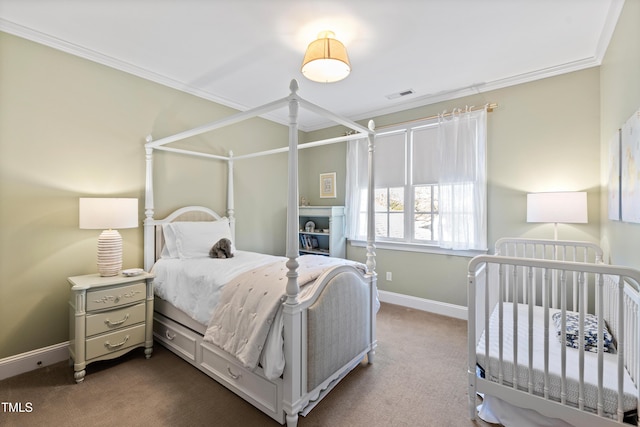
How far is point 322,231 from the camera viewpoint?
4.27 m

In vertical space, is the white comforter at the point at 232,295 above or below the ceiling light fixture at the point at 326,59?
below

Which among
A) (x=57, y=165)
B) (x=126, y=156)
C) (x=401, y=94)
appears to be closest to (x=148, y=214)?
(x=126, y=156)

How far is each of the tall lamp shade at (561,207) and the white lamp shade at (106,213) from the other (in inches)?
141

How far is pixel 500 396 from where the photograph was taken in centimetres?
165

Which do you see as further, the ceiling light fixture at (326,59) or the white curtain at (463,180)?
the white curtain at (463,180)

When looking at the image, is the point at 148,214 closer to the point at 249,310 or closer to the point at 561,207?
the point at 249,310

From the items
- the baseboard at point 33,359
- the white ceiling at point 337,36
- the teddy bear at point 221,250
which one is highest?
the white ceiling at point 337,36

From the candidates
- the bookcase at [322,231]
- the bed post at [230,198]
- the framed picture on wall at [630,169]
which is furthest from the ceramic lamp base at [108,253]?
the framed picture on wall at [630,169]

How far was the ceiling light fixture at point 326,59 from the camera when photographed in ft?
6.66

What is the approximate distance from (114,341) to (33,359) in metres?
0.67

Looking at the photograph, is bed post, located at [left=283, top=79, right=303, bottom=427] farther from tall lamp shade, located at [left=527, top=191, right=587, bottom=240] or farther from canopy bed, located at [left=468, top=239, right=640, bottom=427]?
tall lamp shade, located at [left=527, top=191, right=587, bottom=240]

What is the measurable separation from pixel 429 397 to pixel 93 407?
2.23 m

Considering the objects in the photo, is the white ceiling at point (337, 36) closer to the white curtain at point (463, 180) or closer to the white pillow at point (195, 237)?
the white curtain at point (463, 180)

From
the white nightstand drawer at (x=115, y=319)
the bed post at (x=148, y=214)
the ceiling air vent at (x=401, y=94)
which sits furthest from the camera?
the ceiling air vent at (x=401, y=94)
